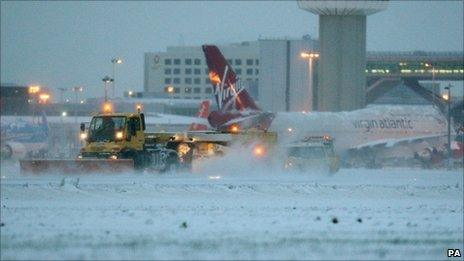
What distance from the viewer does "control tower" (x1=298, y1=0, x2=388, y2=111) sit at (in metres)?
107

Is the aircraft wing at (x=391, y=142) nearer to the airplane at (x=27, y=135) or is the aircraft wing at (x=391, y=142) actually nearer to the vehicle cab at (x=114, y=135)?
the airplane at (x=27, y=135)

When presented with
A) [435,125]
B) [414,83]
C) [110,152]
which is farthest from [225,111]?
[414,83]

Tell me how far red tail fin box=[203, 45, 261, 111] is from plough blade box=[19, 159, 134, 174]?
36.6 m

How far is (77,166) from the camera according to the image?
46.3 m

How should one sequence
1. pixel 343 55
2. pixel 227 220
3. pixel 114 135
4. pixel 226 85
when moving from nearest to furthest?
pixel 227 220 → pixel 114 135 → pixel 226 85 → pixel 343 55

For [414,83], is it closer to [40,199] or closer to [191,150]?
[191,150]

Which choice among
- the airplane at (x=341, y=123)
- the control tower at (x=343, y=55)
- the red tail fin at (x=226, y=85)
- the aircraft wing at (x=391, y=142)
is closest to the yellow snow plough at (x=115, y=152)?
the airplane at (x=341, y=123)

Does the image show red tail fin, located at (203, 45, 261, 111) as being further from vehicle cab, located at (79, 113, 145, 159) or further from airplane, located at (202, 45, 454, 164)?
vehicle cab, located at (79, 113, 145, 159)

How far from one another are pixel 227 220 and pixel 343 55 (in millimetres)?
82090

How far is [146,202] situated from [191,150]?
19700 mm

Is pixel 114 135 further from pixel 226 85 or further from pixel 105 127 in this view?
pixel 226 85

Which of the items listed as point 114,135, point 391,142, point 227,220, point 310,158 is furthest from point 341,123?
point 227,220

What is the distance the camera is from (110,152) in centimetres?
4709

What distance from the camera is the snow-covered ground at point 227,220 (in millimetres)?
21328
